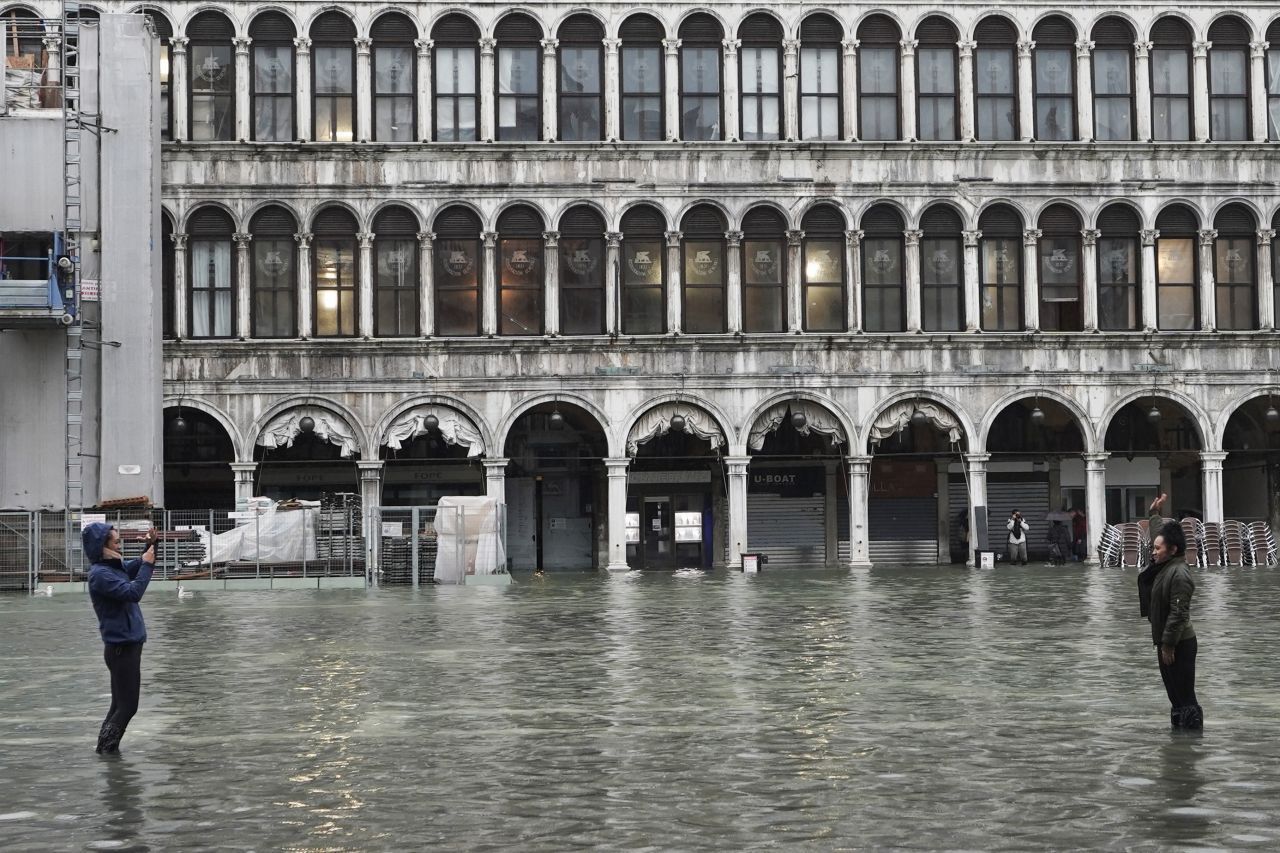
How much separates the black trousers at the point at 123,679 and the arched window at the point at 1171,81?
3715cm

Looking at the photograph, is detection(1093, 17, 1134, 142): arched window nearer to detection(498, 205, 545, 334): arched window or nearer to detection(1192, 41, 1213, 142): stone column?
detection(1192, 41, 1213, 142): stone column

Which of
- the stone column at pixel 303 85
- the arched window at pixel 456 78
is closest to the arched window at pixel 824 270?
the arched window at pixel 456 78

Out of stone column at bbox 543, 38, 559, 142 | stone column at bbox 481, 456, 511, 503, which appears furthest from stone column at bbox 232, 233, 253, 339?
stone column at bbox 543, 38, 559, 142

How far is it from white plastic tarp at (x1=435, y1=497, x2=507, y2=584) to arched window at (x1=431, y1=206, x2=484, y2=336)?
8.20 m

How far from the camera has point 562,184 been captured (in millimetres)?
43562

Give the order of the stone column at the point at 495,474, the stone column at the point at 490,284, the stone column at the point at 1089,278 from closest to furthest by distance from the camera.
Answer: the stone column at the point at 495,474
the stone column at the point at 490,284
the stone column at the point at 1089,278

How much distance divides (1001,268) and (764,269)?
222 inches

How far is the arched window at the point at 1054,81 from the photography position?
44750 millimetres

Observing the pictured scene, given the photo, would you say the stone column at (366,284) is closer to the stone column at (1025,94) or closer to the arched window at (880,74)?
the arched window at (880,74)

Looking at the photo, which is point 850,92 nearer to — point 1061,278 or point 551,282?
point 1061,278

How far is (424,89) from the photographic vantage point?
43562 millimetres

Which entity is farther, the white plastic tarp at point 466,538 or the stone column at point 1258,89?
the stone column at point 1258,89

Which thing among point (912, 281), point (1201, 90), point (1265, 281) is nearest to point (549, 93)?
point (912, 281)

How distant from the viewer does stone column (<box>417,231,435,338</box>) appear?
4341 centimetres
